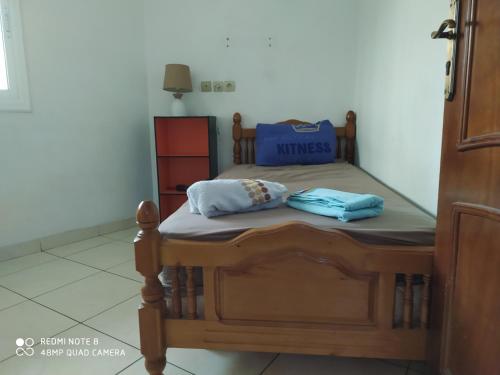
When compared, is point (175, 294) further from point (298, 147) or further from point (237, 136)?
point (237, 136)

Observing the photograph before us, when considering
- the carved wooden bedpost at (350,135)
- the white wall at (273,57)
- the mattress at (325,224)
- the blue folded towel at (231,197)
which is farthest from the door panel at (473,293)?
the carved wooden bedpost at (350,135)

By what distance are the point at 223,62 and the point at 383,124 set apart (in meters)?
1.47

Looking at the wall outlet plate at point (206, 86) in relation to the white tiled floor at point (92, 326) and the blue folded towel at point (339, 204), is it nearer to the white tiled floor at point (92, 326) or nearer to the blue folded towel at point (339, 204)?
the white tiled floor at point (92, 326)

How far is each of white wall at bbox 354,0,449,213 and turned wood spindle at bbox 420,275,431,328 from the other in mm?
387

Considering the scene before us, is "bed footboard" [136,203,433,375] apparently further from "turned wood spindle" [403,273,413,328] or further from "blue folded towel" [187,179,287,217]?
"blue folded towel" [187,179,287,217]

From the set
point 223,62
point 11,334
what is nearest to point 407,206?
point 11,334

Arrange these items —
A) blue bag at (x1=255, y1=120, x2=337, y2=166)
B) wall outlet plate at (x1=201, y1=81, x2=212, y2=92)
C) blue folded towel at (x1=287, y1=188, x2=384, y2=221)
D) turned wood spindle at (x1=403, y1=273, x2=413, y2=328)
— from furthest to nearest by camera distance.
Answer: wall outlet plate at (x1=201, y1=81, x2=212, y2=92) < blue bag at (x1=255, y1=120, x2=337, y2=166) < blue folded towel at (x1=287, y1=188, x2=384, y2=221) < turned wood spindle at (x1=403, y1=273, x2=413, y2=328)

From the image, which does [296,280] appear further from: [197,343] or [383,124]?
[383,124]

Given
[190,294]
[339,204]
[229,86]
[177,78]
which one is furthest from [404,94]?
[177,78]

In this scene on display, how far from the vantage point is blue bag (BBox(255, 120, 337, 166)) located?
8.07 feet

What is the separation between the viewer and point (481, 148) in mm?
737

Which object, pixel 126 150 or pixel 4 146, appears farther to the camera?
pixel 126 150

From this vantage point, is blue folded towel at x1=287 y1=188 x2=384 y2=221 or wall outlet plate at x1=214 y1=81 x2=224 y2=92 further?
wall outlet plate at x1=214 y1=81 x2=224 y2=92

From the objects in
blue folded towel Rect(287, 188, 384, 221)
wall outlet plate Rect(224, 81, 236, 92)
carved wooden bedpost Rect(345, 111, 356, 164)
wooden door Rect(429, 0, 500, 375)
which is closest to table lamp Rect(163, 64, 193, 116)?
wall outlet plate Rect(224, 81, 236, 92)
